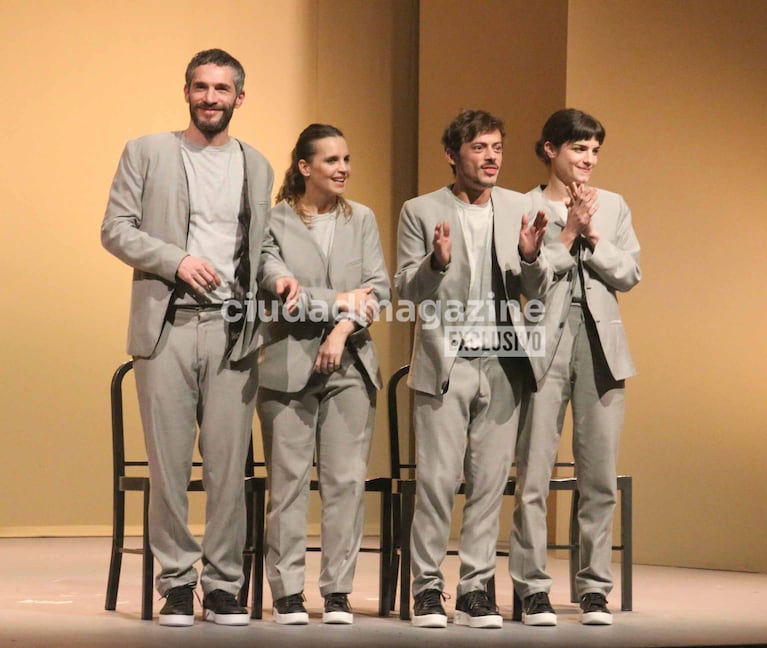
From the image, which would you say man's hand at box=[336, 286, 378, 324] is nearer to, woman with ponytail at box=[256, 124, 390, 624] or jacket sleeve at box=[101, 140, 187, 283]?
woman with ponytail at box=[256, 124, 390, 624]

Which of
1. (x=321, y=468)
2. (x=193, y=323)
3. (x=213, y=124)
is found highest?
(x=213, y=124)

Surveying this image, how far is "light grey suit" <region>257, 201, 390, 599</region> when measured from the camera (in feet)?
12.2

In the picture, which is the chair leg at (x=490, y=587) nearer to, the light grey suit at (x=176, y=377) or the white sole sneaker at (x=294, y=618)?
the white sole sneaker at (x=294, y=618)

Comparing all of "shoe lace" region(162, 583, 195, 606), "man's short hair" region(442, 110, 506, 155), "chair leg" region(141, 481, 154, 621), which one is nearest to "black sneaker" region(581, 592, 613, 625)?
"shoe lace" region(162, 583, 195, 606)

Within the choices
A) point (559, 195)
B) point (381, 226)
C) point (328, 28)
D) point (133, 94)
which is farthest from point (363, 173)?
point (559, 195)

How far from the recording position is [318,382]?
3.78 metres

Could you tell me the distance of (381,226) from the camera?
7.00m

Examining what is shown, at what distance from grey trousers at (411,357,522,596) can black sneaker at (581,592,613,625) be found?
1.02ft

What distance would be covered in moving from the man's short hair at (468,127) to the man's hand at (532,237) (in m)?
0.33

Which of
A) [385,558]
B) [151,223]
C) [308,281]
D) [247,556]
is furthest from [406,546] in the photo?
[151,223]

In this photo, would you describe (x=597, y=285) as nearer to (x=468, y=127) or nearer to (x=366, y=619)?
(x=468, y=127)

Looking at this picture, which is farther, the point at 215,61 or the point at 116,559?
the point at 116,559

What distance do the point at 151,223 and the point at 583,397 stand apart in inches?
54.3

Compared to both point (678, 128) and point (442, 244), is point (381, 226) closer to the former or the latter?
point (678, 128)
